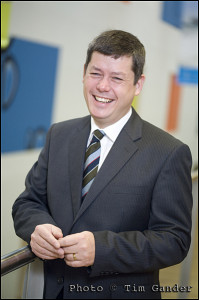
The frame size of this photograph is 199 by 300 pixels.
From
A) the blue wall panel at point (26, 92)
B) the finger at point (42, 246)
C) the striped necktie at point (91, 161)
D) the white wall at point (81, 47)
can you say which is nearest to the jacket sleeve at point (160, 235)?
the finger at point (42, 246)

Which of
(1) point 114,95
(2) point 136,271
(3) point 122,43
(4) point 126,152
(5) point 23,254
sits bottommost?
(2) point 136,271

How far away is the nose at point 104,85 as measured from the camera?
167 centimetres

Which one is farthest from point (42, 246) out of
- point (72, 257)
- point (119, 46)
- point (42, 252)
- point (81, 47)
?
point (81, 47)

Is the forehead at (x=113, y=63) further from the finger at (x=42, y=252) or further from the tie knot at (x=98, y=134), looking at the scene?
the finger at (x=42, y=252)

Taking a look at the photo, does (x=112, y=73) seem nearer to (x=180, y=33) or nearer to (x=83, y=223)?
(x=83, y=223)

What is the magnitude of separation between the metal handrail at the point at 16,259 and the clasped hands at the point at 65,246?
0.11 feet

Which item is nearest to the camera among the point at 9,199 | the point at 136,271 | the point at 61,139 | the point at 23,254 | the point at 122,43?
the point at 23,254

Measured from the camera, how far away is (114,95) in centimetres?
170

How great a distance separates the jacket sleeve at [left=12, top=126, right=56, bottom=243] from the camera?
1720 mm

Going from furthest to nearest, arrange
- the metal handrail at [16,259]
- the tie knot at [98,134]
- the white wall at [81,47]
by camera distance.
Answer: the white wall at [81,47] < the tie knot at [98,134] < the metal handrail at [16,259]

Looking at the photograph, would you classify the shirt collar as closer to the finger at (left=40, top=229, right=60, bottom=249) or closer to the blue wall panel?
the finger at (left=40, top=229, right=60, bottom=249)

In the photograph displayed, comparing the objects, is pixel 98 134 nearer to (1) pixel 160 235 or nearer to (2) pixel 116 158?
(2) pixel 116 158

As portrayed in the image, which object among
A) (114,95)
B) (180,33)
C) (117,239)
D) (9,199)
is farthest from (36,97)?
(117,239)

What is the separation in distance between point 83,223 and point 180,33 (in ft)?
5.50
